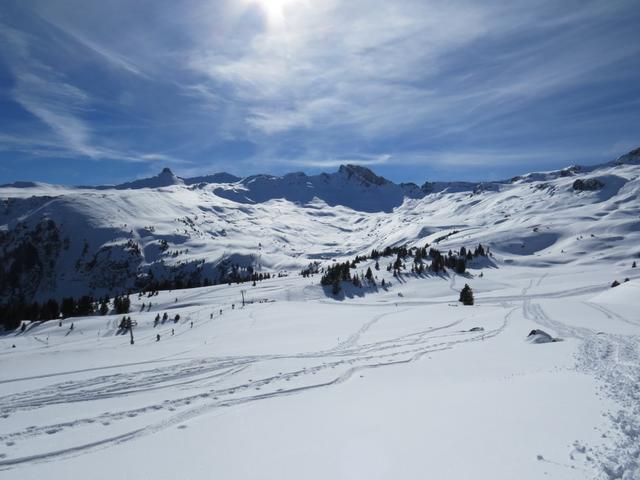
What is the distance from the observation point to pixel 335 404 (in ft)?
46.3

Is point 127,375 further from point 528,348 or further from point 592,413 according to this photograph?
point 528,348

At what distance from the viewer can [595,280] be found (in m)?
100

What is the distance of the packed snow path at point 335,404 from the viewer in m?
9.38

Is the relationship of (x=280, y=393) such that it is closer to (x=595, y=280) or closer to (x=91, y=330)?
(x=91, y=330)

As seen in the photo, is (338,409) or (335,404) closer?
(338,409)

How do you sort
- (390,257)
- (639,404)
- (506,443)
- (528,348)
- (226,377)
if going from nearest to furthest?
(506,443) → (639,404) → (226,377) → (528,348) → (390,257)

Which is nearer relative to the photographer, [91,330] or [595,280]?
[91,330]

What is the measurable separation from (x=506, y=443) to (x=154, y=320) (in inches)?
2918

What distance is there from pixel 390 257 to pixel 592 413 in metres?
147

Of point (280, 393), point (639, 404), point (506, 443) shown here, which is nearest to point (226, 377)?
point (280, 393)

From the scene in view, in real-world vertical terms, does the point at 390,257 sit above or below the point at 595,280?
above

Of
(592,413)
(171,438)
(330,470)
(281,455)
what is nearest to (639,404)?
(592,413)

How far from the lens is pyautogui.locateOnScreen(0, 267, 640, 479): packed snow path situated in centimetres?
938

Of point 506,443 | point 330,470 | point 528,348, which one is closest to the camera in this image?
point 330,470
